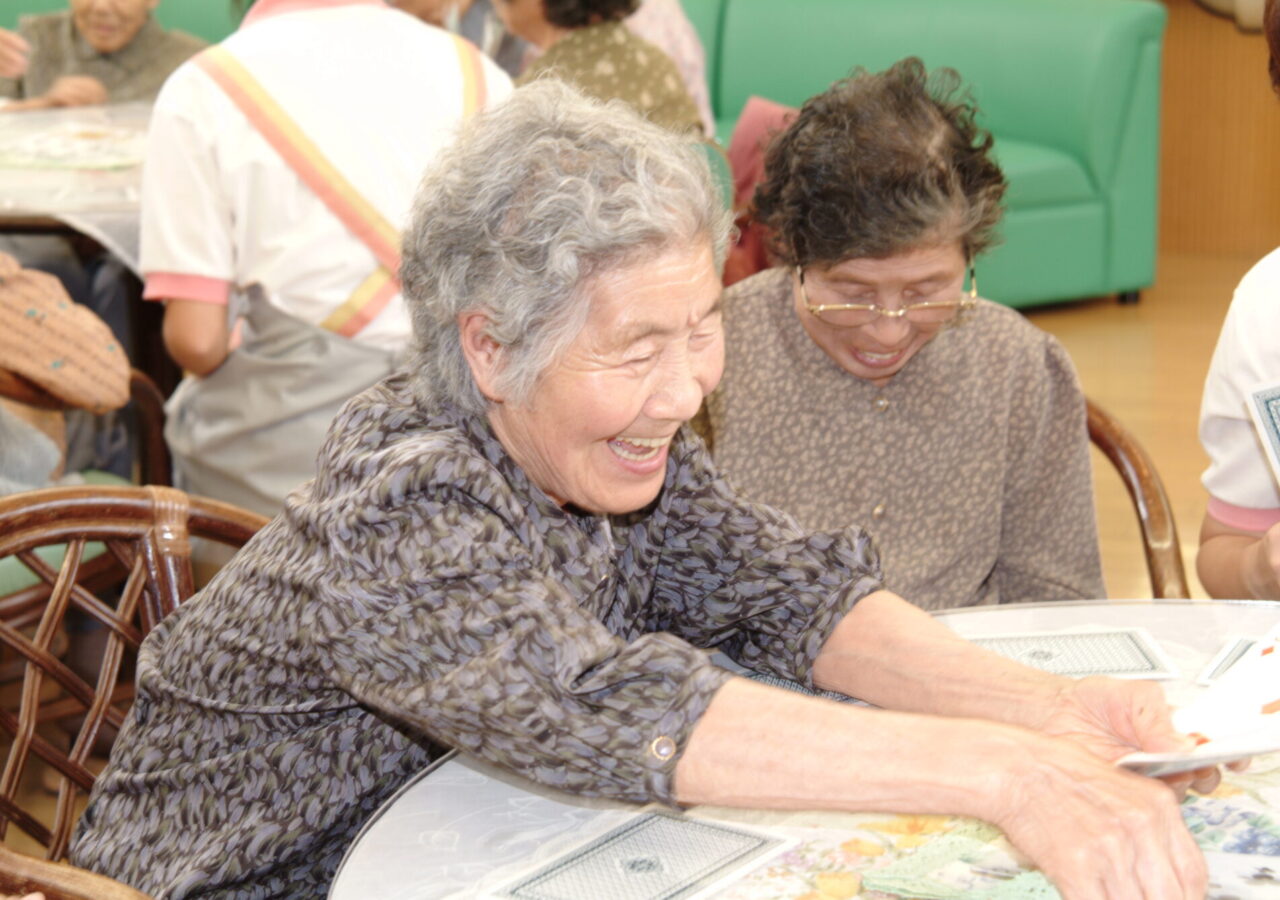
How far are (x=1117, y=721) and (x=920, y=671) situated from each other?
21cm

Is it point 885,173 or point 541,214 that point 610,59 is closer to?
point 885,173

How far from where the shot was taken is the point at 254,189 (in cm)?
273

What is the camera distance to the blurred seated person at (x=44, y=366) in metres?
2.61

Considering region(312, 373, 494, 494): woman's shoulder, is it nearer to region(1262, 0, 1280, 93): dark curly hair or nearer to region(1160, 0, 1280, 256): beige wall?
region(1262, 0, 1280, 93): dark curly hair

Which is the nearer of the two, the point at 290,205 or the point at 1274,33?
the point at 1274,33

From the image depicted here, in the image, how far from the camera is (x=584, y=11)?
11.5 feet

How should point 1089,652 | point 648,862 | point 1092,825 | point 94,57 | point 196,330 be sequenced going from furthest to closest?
1. point 94,57
2. point 196,330
3. point 1089,652
4. point 648,862
5. point 1092,825

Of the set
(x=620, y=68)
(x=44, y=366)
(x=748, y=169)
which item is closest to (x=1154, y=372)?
(x=748, y=169)

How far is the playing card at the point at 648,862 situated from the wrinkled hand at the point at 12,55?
14.8 ft

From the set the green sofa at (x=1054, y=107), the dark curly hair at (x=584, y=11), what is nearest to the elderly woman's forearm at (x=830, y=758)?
the dark curly hair at (x=584, y=11)

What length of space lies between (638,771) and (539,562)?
0.29 m

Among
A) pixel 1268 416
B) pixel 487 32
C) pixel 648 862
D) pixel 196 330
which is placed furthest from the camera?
pixel 487 32

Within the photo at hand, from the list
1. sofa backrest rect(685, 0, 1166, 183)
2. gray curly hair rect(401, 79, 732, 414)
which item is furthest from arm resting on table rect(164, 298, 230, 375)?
sofa backrest rect(685, 0, 1166, 183)

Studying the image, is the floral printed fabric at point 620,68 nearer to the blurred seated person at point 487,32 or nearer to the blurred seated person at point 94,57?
the blurred seated person at point 487,32
